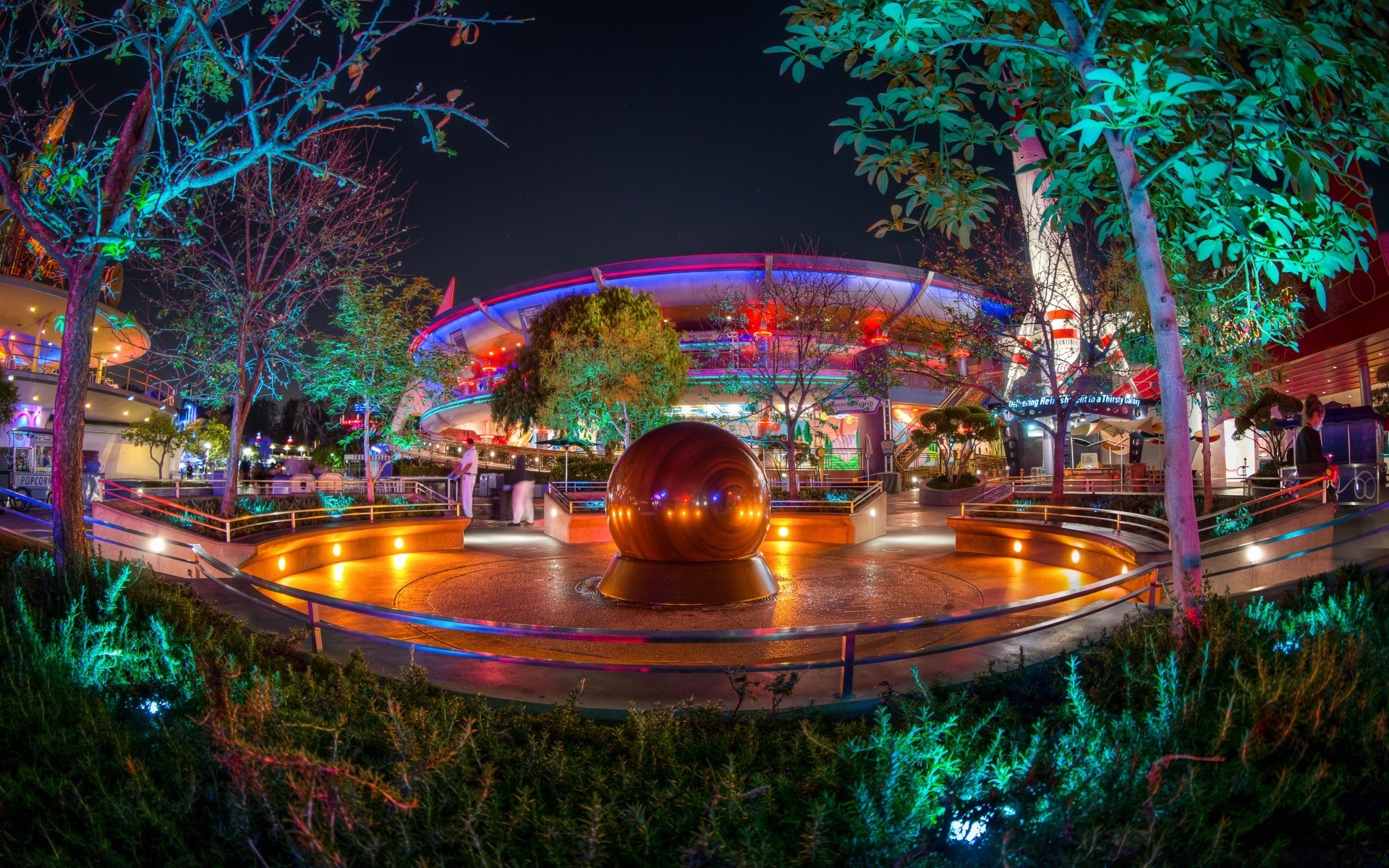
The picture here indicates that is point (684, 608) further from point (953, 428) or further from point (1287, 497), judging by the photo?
point (953, 428)

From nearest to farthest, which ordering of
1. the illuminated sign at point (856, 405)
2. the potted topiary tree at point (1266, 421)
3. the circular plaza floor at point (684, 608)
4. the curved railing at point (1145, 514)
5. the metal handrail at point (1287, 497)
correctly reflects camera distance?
the circular plaza floor at point (684, 608), the metal handrail at point (1287, 497), the curved railing at point (1145, 514), the potted topiary tree at point (1266, 421), the illuminated sign at point (856, 405)

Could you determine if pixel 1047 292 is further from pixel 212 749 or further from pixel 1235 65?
pixel 212 749

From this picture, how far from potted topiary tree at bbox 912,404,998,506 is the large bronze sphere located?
23465 mm

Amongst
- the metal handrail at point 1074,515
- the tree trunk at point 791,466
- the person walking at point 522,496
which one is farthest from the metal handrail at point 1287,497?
the person walking at point 522,496

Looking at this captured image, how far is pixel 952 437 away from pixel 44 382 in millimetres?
35449

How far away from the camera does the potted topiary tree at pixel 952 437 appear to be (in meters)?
32.1

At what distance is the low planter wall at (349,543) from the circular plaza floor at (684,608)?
318 mm

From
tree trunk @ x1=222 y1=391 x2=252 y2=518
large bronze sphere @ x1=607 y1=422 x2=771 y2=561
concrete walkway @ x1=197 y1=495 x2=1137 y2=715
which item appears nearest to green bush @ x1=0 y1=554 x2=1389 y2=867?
concrete walkway @ x1=197 y1=495 x2=1137 y2=715

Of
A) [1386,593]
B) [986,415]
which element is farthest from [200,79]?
[986,415]

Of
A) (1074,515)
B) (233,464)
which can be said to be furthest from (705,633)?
(233,464)

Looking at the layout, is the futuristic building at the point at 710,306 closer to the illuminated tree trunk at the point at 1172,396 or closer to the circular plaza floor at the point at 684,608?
the circular plaza floor at the point at 684,608

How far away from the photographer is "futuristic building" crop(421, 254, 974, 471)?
4284 cm

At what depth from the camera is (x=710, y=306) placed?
47.2 meters

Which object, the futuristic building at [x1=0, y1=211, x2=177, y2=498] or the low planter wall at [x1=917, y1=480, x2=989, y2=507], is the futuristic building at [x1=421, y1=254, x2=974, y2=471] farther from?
the futuristic building at [x1=0, y1=211, x2=177, y2=498]
